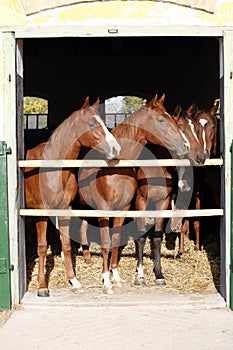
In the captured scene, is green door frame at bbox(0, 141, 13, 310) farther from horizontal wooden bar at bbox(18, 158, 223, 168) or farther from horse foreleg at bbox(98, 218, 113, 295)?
A: horse foreleg at bbox(98, 218, 113, 295)

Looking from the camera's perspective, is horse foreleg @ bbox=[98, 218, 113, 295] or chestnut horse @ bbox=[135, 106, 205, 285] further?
chestnut horse @ bbox=[135, 106, 205, 285]

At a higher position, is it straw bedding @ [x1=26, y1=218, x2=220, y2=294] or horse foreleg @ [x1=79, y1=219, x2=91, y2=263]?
horse foreleg @ [x1=79, y1=219, x2=91, y2=263]

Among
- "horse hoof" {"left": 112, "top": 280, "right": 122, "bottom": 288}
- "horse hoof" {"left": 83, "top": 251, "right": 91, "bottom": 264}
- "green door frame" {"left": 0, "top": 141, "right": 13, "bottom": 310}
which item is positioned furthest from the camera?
"horse hoof" {"left": 83, "top": 251, "right": 91, "bottom": 264}

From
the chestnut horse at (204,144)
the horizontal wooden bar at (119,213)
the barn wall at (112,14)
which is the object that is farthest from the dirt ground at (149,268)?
the barn wall at (112,14)

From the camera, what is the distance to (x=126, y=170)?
570cm

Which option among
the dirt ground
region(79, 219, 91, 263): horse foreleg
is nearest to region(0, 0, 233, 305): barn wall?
the dirt ground

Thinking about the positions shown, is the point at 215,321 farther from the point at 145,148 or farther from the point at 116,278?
the point at 145,148

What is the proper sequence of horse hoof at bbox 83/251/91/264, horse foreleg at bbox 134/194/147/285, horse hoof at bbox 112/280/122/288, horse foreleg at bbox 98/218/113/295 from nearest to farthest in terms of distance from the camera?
horse foreleg at bbox 98/218/113/295, horse hoof at bbox 112/280/122/288, horse foreleg at bbox 134/194/147/285, horse hoof at bbox 83/251/91/264

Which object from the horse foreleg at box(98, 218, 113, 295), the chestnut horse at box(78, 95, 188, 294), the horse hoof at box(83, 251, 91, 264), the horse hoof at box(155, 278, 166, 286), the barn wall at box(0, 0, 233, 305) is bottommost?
the horse hoof at box(155, 278, 166, 286)

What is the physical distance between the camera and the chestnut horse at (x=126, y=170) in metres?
5.50

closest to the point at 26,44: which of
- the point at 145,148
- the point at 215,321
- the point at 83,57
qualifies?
the point at 83,57

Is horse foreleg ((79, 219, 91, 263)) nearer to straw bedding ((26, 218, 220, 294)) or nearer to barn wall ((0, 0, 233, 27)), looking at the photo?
straw bedding ((26, 218, 220, 294))

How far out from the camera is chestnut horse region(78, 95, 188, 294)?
5.50 meters

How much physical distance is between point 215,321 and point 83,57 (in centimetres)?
968
